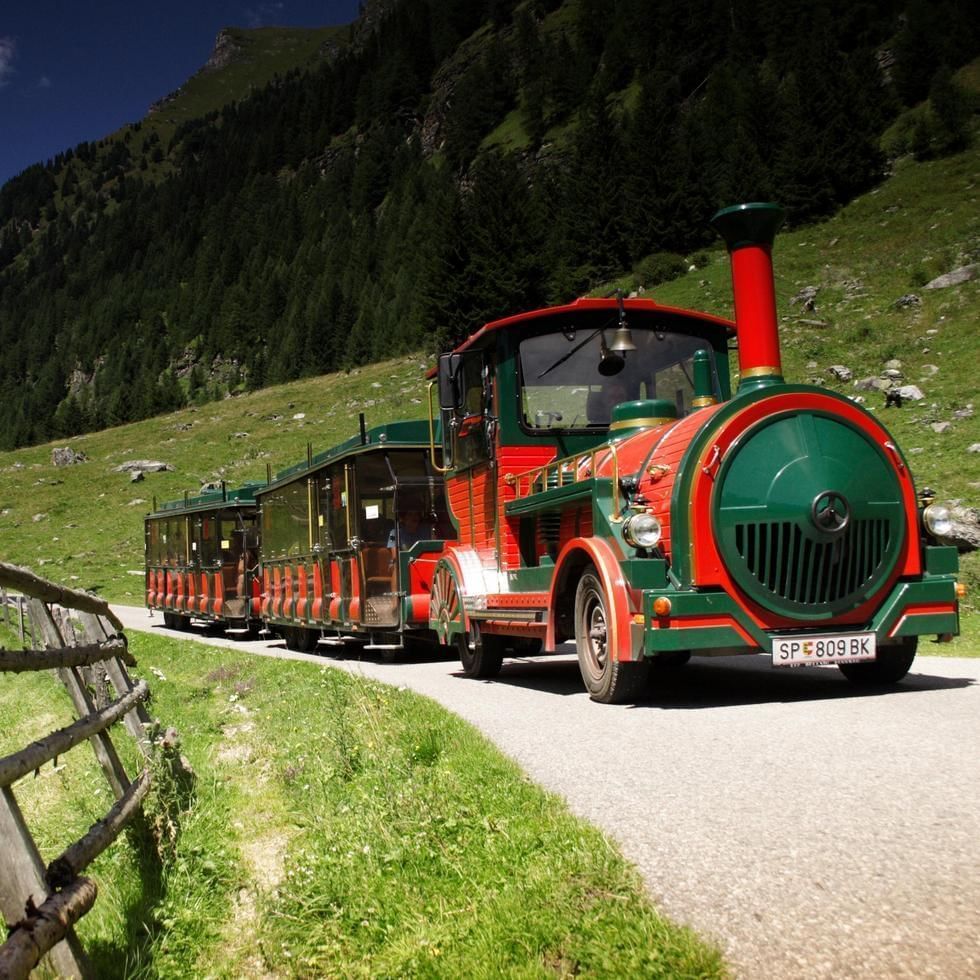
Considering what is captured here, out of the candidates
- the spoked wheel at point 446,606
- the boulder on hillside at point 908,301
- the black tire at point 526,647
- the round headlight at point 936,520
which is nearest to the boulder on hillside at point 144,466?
the boulder on hillside at point 908,301

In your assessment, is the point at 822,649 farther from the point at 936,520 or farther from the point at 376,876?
the point at 376,876

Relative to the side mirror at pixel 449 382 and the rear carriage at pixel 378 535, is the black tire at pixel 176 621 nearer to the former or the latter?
the rear carriage at pixel 378 535

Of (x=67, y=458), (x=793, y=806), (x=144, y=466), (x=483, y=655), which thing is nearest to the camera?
(x=793, y=806)

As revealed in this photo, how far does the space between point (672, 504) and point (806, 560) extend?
1.04 m

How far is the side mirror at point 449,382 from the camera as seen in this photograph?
10.7 metres

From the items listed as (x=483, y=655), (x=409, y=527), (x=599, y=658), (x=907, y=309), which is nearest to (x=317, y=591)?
(x=409, y=527)

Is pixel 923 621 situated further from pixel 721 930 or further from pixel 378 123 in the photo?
pixel 378 123

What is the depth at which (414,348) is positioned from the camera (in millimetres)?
72562

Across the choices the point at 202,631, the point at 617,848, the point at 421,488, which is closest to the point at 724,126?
the point at 202,631

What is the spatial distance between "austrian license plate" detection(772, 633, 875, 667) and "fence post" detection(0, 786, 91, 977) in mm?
5154

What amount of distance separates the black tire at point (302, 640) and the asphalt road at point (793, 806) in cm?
1061

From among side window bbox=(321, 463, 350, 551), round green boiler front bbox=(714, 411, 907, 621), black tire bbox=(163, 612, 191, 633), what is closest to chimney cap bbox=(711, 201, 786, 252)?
round green boiler front bbox=(714, 411, 907, 621)

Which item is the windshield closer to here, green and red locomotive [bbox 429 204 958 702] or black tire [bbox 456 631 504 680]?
green and red locomotive [bbox 429 204 958 702]

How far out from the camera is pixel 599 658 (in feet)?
27.8
